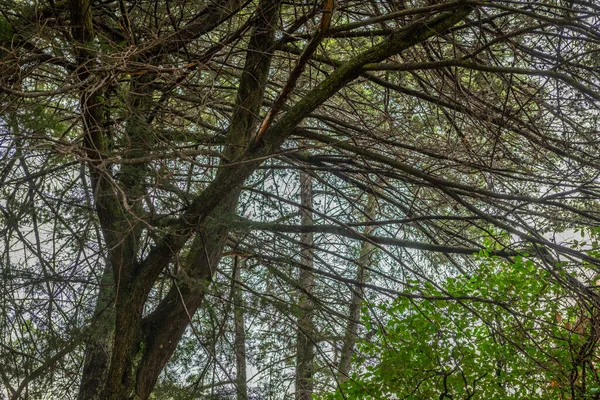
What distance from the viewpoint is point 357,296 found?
17.5 feet

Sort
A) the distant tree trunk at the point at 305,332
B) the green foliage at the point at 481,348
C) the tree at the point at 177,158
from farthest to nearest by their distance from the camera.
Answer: the distant tree trunk at the point at 305,332 < the green foliage at the point at 481,348 < the tree at the point at 177,158

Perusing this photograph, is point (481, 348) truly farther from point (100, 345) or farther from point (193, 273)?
point (100, 345)

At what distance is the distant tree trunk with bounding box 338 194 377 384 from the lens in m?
4.74

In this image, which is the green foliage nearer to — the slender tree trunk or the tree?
the tree

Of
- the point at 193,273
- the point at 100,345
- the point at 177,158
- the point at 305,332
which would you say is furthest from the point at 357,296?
the point at 177,158

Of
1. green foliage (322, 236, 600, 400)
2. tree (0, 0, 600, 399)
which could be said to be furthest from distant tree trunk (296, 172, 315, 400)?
green foliage (322, 236, 600, 400)

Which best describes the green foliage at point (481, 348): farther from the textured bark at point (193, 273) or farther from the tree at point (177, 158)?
the textured bark at point (193, 273)

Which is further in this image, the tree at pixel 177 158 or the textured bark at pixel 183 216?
the tree at pixel 177 158

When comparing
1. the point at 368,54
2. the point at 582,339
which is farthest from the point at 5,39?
the point at 582,339

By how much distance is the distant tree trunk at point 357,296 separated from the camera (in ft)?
15.6

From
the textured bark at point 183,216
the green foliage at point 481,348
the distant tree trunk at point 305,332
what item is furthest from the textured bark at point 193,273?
the green foliage at point 481,348

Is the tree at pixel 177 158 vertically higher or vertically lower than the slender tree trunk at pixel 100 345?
higher

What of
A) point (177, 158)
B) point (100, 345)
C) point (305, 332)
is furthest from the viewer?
point (305, 332)

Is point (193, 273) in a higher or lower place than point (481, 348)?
higher
